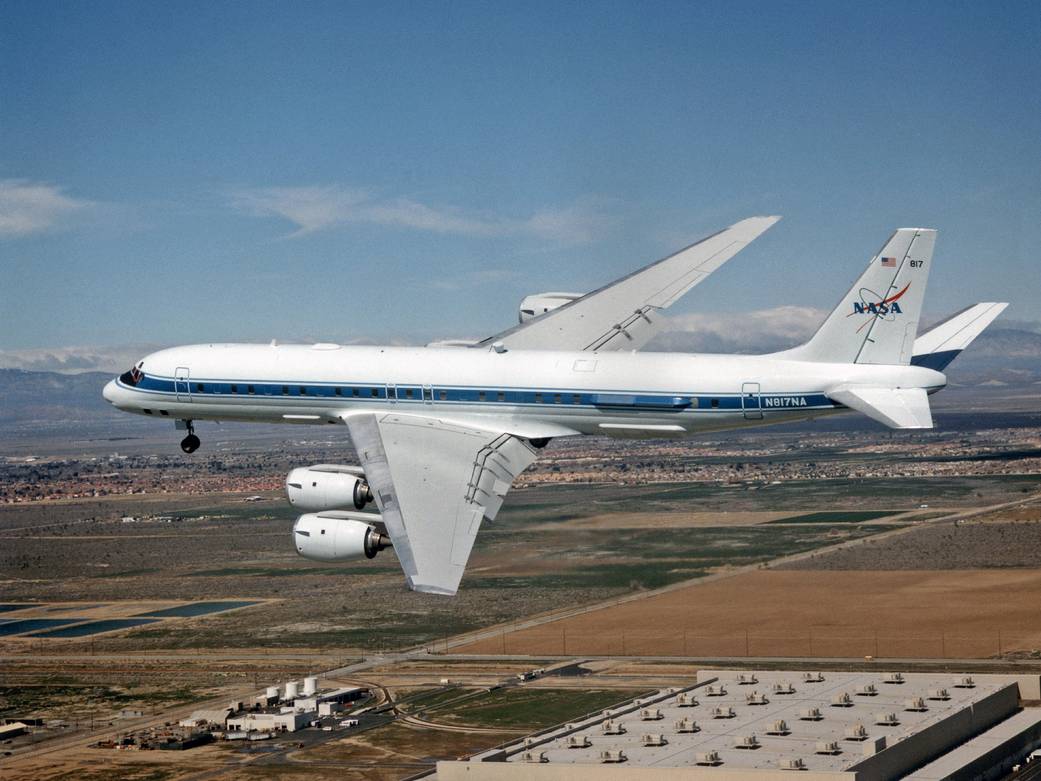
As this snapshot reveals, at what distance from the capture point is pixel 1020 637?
145750 mm

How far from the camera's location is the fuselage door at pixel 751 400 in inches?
2493

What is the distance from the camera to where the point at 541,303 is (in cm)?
8006

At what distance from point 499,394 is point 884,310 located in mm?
17202

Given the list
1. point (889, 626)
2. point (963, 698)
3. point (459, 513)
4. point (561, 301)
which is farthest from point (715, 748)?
point (889, 626)

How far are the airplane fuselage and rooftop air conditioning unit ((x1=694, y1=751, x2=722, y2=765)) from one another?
35.4 meters

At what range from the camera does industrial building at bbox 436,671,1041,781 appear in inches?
3666

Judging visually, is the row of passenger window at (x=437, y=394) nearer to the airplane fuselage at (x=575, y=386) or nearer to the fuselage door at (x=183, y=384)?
the airplane fuselage at (x=575, y=386)

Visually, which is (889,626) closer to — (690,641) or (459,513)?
(690,641)

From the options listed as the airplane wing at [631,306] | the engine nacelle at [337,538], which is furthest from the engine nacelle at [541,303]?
the engine nacelle at [337,538]

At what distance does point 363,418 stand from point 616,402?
11.6m

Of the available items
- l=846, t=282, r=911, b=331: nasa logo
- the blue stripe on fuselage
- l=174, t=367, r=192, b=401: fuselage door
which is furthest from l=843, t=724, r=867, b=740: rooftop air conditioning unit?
l=174, t=367, r=192, b=401: fuselage door

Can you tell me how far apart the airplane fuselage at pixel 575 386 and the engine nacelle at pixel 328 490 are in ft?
19.5

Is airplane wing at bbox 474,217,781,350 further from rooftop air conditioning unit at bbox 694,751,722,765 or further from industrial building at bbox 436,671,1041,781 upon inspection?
rooftop air conditioning unit at bbox 694,751,722,765

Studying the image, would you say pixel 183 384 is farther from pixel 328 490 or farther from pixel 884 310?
pixel 884 310
